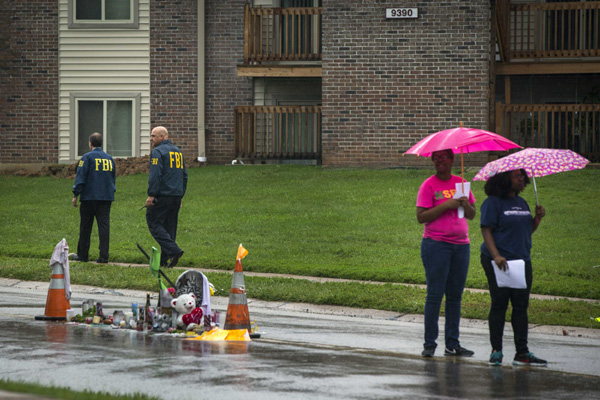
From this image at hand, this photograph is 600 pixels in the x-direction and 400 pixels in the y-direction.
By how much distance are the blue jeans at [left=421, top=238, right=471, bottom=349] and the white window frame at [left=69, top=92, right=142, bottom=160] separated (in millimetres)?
18000

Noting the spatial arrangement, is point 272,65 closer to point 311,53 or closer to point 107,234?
point 311,53

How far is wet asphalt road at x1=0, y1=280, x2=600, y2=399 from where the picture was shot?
6.34 metres

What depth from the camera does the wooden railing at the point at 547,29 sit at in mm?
22969

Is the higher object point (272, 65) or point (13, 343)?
point (272, 65)

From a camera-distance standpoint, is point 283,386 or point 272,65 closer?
point 283,386

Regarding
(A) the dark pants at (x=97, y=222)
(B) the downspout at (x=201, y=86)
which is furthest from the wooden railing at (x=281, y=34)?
(A) the dark pants at (x=97, y=222)

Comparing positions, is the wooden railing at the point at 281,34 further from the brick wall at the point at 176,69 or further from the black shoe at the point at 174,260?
the black shoe at the point at 174,260

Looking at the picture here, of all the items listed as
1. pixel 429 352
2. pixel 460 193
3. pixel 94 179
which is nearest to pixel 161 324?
pixel 429 352

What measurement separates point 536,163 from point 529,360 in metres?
1.60

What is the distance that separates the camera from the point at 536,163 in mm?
7559

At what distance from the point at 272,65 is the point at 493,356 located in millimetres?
17153

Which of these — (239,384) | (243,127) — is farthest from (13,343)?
(243,127)

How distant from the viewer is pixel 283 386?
21.0 ft

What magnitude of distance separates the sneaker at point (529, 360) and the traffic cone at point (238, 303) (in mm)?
2517
